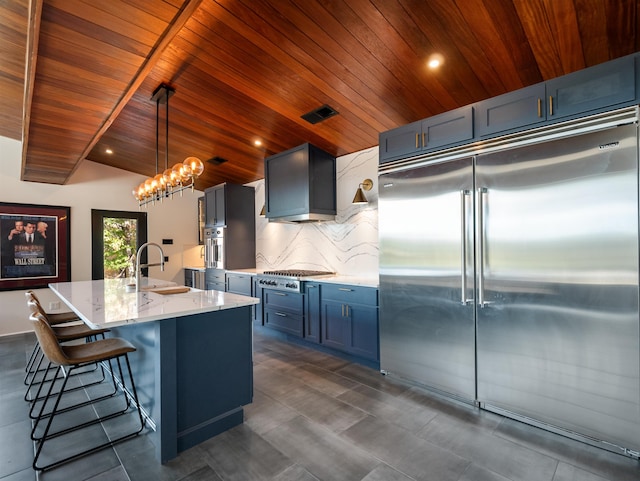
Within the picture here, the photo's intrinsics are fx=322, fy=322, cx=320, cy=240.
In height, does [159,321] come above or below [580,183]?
below

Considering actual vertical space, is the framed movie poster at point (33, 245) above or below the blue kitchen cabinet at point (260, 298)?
above

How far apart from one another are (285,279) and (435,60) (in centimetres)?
288

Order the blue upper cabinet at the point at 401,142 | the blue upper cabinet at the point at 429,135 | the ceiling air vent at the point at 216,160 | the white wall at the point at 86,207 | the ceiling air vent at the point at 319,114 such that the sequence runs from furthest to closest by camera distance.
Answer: the ceiling air vent at the point at 216,160, the white wall at the point at 86,207, the ceiling air vent at the point at 319,114, the blue upper cabinet at the point at 401,142, the blue upper cabinet at the point at 429,135

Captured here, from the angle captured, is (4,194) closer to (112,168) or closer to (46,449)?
(112,168)

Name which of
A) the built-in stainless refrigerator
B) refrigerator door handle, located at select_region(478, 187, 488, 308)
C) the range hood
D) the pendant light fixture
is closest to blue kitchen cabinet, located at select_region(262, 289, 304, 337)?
the range hood

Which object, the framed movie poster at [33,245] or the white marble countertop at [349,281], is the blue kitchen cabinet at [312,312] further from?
the framed movie poster at [33,245]

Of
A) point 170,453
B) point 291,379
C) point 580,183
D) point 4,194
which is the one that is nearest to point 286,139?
point 291,379

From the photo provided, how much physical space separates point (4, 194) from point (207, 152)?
119 inches

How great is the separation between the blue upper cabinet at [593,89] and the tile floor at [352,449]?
209 cm

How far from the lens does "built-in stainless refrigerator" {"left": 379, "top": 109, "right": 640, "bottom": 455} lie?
187 centimetres

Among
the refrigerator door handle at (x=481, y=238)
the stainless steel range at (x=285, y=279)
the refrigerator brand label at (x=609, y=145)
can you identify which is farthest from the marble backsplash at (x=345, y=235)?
the refrigerator brand label at (x=609, y=145)

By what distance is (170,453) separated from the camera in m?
1.88

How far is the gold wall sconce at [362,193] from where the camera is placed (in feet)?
12.5

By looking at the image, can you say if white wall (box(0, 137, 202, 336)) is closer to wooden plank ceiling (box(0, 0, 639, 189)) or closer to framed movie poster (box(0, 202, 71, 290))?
framed movie poster (box(0, 202, 71, 290))
